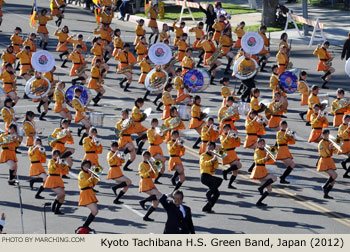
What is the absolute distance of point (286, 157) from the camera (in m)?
23.1

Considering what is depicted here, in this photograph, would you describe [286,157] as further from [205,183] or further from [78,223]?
[78,223]

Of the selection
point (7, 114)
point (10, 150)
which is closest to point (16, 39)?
point (7, 114)

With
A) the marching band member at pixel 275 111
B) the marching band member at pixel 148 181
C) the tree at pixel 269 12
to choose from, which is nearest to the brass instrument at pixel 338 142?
the marching band member at pixel 275 111

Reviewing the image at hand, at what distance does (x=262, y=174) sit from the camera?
21.6 metres

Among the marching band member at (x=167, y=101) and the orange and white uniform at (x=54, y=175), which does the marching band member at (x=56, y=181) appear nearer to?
the orange and white uniform at (x=54, y=175)

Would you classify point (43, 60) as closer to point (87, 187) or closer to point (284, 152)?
point (284, 152)

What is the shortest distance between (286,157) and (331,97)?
29.1 feet

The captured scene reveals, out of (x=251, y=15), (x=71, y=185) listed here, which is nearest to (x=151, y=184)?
(x=71, y=185)

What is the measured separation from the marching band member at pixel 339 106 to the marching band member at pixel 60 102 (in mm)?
7608

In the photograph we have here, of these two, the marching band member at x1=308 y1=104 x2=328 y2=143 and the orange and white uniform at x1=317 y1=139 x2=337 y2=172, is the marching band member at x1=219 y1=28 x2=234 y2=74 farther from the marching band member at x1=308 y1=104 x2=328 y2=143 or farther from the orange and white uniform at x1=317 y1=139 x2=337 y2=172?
the orange and white uniform at x1=317 y1=139 x2=337 y2=172

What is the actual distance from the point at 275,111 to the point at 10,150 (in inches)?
302

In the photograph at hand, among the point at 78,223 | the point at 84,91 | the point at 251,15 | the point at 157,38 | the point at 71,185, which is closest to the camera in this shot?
the point at 78,223

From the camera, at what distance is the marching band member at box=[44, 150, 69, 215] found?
68.0 feet

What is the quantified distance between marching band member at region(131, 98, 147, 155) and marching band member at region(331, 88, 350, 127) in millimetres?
5468
